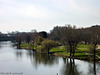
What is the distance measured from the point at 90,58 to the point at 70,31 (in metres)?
11.6

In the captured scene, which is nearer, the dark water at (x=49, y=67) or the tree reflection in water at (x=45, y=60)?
the dark water at (x=49, y=67)

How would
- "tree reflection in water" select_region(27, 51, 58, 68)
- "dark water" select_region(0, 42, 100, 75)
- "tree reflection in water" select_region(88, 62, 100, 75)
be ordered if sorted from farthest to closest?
"tree reflection in water" select_region(27, 51, 58, 68), "dark water" select_region(0, 42, 100, 75), "tree reflection in water" select_region(88, 62, 100, 75)

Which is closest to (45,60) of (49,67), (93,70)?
(49,67)

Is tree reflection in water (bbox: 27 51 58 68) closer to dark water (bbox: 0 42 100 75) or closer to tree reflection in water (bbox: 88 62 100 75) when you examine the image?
dark water (bbox: 0 42 100 75)

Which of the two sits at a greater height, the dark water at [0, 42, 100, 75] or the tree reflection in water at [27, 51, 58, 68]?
the tree reflection in water at [27, 51, 58, 68]

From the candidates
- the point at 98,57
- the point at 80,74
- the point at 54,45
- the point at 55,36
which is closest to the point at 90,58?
the point at 98,57

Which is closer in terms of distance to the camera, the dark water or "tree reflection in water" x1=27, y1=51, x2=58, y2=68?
the dark water

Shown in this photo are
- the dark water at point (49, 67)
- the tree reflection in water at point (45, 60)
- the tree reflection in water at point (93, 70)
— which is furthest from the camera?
the tree reflection in water at point (45, 60)

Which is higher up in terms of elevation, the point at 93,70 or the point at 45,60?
the point at 45,60

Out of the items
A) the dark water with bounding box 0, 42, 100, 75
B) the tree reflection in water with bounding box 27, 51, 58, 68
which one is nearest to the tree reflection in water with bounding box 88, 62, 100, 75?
the dark water with bounding box 0, 42, 100, 75

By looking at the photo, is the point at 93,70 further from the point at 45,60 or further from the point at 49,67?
the point at 45,60

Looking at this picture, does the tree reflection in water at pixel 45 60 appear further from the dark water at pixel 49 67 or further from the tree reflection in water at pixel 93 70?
the tree reflection in water at pixel 93 70

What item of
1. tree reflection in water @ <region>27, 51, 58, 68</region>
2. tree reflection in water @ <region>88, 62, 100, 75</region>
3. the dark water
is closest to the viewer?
tree reflection in water @ <region>88, 62, 100, 75</region>

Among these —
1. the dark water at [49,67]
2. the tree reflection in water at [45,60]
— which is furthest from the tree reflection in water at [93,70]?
the tree reflection in water at [45,60]
